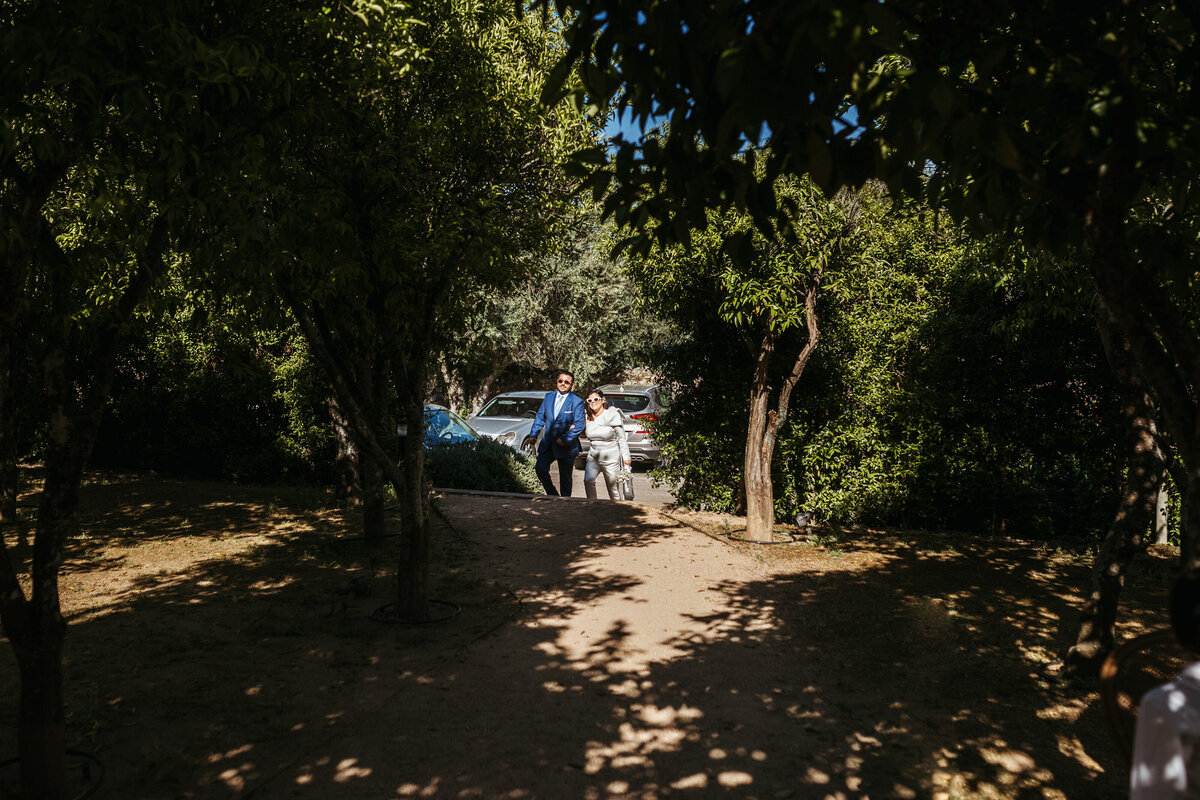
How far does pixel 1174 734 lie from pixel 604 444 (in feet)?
32.5

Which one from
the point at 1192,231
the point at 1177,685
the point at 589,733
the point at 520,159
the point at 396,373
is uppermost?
the point at 520,159

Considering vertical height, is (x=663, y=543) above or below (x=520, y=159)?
below

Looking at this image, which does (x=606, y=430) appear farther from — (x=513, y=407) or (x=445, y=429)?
(x=513, y=407)

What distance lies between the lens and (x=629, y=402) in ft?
62.3

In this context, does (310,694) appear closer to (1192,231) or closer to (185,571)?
(185,571)

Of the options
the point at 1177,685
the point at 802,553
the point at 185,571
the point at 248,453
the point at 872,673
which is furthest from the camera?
the point at 248,453

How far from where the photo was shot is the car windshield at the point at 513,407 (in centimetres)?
1844

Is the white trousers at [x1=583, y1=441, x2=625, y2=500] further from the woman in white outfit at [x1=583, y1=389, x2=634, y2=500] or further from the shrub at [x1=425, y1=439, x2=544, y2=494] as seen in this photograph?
the shrub at [x1=425, y1=439, x2=544, y2=494]

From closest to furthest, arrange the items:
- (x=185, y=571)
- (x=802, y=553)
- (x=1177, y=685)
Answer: (x=1177, y=685) < (x=185, y=571) < (x=802, y=553)

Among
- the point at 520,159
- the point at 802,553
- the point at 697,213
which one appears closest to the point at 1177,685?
the point at 697,213

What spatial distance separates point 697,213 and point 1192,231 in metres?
4.81

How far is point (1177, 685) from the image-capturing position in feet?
6.64

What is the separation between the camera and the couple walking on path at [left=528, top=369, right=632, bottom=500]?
11.4 meters

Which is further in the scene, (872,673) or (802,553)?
(802,553)
